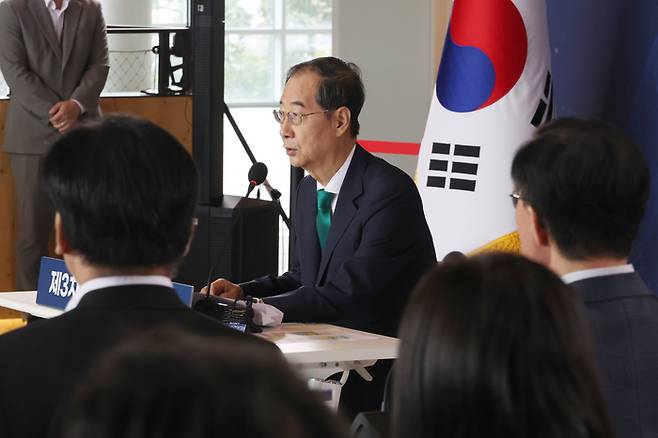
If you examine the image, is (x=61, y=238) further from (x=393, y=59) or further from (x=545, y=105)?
(x=393, y=59)

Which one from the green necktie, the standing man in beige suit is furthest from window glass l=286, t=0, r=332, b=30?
the green necktie

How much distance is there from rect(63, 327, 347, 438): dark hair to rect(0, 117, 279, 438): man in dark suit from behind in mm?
751

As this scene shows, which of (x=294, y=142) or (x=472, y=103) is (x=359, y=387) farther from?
(x=472, y=103)

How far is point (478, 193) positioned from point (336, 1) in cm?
283

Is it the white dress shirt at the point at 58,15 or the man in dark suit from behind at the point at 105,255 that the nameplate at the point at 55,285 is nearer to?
the man in dark suit from behind at the point at 105,255

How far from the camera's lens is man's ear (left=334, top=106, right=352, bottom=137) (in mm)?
3180

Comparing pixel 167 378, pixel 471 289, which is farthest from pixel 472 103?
pixel 167 378

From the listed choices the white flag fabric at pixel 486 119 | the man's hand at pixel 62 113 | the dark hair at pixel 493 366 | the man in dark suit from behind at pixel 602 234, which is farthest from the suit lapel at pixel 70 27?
the dark hair at pixel 493 366

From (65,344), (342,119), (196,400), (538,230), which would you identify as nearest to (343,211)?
(342,119)

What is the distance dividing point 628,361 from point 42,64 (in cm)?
421

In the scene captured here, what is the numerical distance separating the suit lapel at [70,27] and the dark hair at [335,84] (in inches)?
95.8

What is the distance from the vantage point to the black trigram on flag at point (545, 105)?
3742mm

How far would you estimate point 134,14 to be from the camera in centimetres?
924

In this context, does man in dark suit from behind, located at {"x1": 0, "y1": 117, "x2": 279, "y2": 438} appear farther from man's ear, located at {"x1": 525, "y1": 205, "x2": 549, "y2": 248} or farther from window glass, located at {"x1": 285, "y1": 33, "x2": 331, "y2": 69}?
window glass, located at {"x1": 285, "y1": 33, "x2": 331, "y2": 69}
